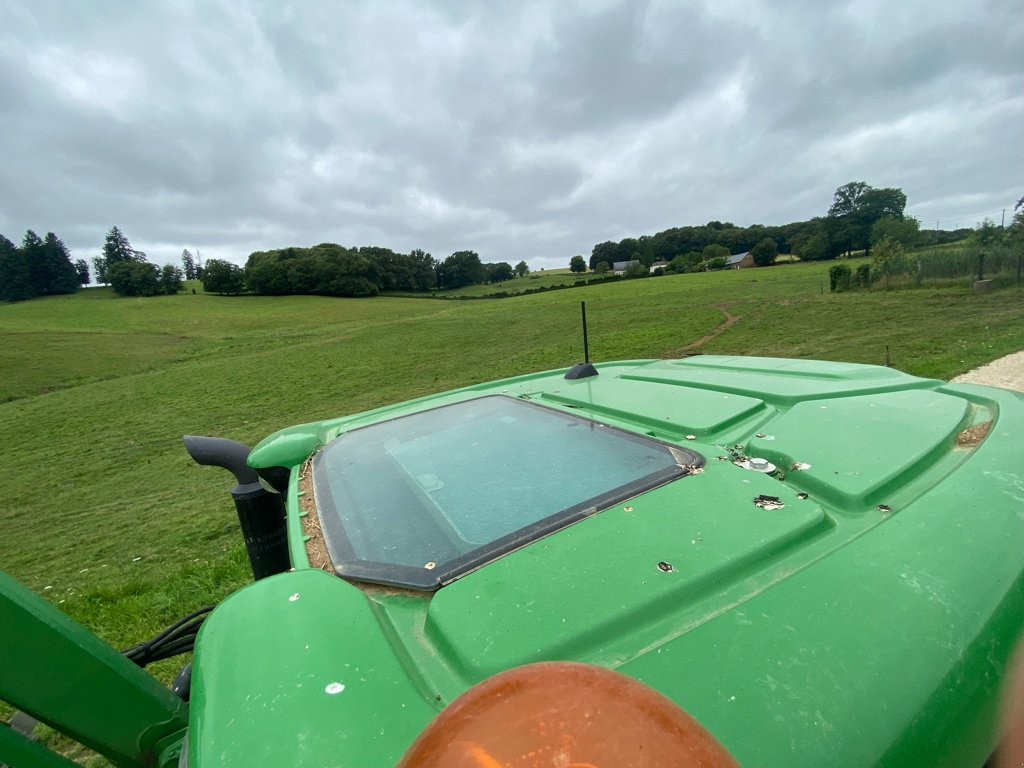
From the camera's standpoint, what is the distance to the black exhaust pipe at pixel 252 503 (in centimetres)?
252

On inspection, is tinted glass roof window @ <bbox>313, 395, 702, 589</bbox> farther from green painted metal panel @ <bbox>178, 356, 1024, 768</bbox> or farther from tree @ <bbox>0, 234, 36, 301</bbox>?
tree @ <bbox>0, 234, 36, 301</bbox>

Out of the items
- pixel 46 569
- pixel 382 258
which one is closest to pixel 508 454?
pixel 46 569

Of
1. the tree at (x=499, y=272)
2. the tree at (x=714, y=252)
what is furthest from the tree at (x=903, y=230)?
the tree at (x=499, y=272)

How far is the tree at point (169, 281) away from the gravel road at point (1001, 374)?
3135 inches

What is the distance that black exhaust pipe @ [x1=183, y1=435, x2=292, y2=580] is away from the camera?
2.52 metres

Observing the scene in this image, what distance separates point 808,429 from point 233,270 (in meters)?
77.4

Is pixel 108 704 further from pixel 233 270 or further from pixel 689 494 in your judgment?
pixel 233 270

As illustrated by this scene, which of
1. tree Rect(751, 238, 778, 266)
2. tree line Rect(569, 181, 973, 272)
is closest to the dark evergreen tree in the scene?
tree line Rect(569, 181, 973, 272)

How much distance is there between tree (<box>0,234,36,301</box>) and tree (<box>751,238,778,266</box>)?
103 metres

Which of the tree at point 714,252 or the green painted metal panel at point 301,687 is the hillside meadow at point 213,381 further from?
the tree at point 714,252

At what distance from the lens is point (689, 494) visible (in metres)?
1.47

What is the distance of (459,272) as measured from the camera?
8994cm

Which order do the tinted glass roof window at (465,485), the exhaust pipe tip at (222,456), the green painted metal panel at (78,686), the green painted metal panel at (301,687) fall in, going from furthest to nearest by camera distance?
the exhaust pipe tip at (222,456), the tinted glass roof window at (465,485), the green painted metal panel at (78,686), the green painted metal panel at (301,687)

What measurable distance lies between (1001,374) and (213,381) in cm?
2265
